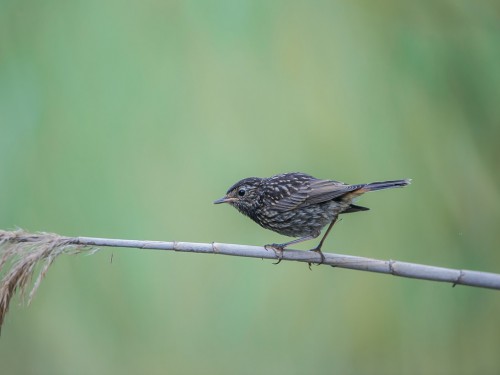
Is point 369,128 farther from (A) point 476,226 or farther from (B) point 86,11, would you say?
(B) point 86,11

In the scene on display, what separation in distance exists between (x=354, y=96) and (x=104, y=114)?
1870 mm

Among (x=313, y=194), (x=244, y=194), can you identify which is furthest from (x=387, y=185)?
(x=244, y=194)

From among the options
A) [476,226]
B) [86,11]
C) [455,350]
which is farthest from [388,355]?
[86,11]

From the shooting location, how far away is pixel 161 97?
4.44m

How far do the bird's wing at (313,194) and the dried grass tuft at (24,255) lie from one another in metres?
1.46

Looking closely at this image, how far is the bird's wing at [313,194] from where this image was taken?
3502mm

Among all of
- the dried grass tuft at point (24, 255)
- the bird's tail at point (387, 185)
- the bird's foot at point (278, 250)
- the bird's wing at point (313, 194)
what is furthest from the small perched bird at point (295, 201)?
the dried grass tuft at point (24, 255)

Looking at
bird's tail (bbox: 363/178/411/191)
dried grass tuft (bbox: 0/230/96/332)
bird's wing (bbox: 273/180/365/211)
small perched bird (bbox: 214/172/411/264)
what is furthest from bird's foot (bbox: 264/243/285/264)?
dried grass tuft (bbox: 0/230/96/332)

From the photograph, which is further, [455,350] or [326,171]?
[326,171]

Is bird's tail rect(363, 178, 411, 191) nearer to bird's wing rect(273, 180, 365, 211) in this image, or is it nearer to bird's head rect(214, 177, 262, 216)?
bird's wing rect(273, 180, 365, 211)

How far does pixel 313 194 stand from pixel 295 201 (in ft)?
0.39

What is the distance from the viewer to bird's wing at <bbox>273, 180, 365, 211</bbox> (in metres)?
3.50

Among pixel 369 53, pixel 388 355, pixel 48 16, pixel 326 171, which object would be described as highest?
pixel 48 16

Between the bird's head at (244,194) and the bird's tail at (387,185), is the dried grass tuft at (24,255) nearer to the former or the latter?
the bird's head at (244,194)
